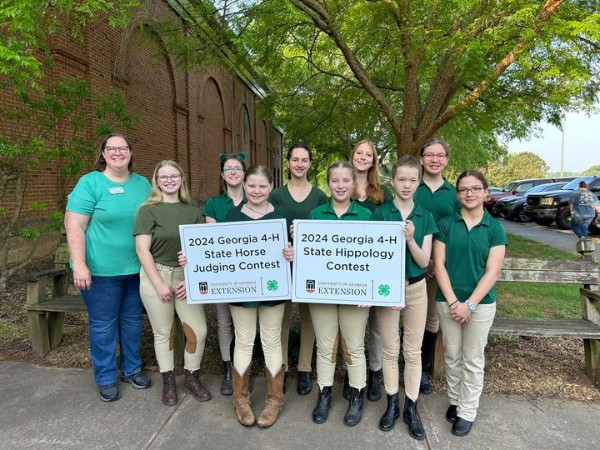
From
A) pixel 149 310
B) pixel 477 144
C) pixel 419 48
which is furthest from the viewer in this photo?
pixel 477 144

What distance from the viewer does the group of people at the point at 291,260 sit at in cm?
311

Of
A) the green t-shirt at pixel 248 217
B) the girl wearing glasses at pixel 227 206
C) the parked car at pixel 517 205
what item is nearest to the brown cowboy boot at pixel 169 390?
the girl wearing glasses at pixel 227 206

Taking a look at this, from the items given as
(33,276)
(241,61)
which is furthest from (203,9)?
(33,276)

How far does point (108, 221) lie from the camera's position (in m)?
3.46

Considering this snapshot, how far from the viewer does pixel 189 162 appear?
17453 mm

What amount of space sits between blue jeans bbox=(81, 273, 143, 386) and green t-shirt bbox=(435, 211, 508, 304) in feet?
8.38

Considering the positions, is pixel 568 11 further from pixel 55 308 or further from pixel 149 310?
pixel 55 308

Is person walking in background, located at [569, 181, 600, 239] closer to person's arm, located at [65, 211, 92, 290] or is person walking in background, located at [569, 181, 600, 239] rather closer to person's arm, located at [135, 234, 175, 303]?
person's arm, located at [135, 234, 175, 303]

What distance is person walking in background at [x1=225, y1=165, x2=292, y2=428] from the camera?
3260mm

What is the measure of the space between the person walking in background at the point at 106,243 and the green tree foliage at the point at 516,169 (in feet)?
312

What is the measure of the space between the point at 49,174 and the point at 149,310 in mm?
6956

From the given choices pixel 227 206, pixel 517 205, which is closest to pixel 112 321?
pixel 227 206

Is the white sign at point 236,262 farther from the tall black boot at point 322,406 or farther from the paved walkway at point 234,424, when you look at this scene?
the paved walkway at point 234,424

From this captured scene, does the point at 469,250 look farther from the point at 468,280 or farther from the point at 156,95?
the point at 156,95
